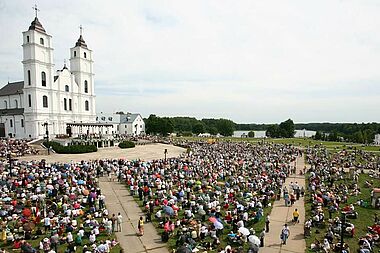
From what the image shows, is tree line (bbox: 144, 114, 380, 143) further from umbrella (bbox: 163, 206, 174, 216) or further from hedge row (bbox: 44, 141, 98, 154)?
umbrella (bbox: 163, 206, 174, 216)

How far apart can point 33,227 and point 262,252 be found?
10.5 m

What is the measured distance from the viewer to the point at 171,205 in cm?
1641

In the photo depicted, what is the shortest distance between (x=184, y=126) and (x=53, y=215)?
408 feet

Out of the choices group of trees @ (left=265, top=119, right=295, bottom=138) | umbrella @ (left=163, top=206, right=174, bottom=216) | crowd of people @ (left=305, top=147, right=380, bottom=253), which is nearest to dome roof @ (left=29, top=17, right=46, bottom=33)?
umbrella @ (left=163, top=206, right=174, bottom=216)

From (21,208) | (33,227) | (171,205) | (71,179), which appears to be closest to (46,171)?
(71,179)

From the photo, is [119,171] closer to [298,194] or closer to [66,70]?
[298,194]

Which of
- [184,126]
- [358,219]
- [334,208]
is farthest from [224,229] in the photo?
[184,126]

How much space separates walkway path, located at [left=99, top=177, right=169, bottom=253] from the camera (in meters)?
12.5

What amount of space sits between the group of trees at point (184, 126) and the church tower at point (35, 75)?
32.4 m

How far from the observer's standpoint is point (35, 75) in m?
51.2

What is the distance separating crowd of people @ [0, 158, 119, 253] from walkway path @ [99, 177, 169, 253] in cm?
67


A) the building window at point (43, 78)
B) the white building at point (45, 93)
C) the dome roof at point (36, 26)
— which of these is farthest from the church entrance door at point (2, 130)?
the dome roof at point (36, 26)

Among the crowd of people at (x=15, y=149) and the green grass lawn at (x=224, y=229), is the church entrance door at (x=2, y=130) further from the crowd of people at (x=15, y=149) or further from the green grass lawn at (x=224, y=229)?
the green grass lawn at (x=224, y=229)

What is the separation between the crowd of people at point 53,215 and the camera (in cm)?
1227
